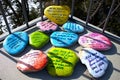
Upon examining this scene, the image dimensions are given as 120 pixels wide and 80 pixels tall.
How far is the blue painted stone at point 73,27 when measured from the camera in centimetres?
123

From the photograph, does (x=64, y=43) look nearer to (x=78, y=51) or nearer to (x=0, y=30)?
(x=78, y=51)

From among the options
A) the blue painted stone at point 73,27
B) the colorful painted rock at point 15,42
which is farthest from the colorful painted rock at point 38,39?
the blue painted stone at point 73,27

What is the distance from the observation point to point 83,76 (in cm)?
103

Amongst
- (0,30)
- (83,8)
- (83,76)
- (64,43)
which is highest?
(64,43)

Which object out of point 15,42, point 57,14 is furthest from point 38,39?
point 57,14

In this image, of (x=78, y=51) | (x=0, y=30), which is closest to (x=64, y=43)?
(x=78, y=51)

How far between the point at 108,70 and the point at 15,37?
1.64 feet

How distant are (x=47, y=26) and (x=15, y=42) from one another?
213 mm

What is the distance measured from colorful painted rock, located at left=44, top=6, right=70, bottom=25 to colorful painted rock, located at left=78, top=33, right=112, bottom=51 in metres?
0.18

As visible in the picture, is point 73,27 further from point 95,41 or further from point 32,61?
point 32,61

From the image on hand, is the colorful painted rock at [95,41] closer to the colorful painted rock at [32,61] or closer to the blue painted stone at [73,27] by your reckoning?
the blue painted stone at [73,27]

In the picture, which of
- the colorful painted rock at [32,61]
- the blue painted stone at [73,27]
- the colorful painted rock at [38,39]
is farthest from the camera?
the blue painted stone at [73,27]

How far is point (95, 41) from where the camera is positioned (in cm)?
116

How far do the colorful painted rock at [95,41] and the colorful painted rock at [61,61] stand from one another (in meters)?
0.10
